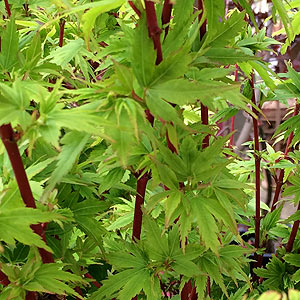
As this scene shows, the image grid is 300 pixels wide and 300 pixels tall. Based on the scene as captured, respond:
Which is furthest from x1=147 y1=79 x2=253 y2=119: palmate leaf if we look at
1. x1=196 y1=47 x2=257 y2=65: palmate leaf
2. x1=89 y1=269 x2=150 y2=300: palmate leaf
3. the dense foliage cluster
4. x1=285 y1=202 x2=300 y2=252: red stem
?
x1=285 y1=202 x2=300 y2=252: red stem

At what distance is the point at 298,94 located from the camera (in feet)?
2.45

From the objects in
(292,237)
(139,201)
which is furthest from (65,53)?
(292,237)

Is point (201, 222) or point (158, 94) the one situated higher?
point (158, 94)

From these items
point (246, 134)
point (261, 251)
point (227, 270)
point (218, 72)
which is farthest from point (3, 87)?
point (246, 134)

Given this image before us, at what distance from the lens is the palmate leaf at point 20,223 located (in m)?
0.36

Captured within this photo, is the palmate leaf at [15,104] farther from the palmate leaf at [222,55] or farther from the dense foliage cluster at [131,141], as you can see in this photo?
the palmate leaf at [222,55]

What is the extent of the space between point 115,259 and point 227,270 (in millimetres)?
161

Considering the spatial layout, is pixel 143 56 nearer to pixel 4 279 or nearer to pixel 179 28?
pixel 179 28

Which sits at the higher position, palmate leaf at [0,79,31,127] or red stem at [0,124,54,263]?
palmate leaf at [0,79,31,127]

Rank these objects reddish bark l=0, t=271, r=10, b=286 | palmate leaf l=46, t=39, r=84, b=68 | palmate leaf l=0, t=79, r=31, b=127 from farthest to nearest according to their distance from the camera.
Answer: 1. palmate leaf l=46, t=39, r=84, b=68
2. reddish bark l=0, t=271, r=10, b=286
3. palmate leaf l=0, t=79, r=31, b=127

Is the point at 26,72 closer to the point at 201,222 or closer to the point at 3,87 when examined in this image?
the point at 3,87

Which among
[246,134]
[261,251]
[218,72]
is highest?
[218,72]

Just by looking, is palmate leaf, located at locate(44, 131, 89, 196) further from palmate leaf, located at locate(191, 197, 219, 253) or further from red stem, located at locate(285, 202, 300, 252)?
red stem, located at locate(285, 202, 300, 252)

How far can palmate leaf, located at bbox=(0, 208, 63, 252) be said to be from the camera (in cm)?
36
